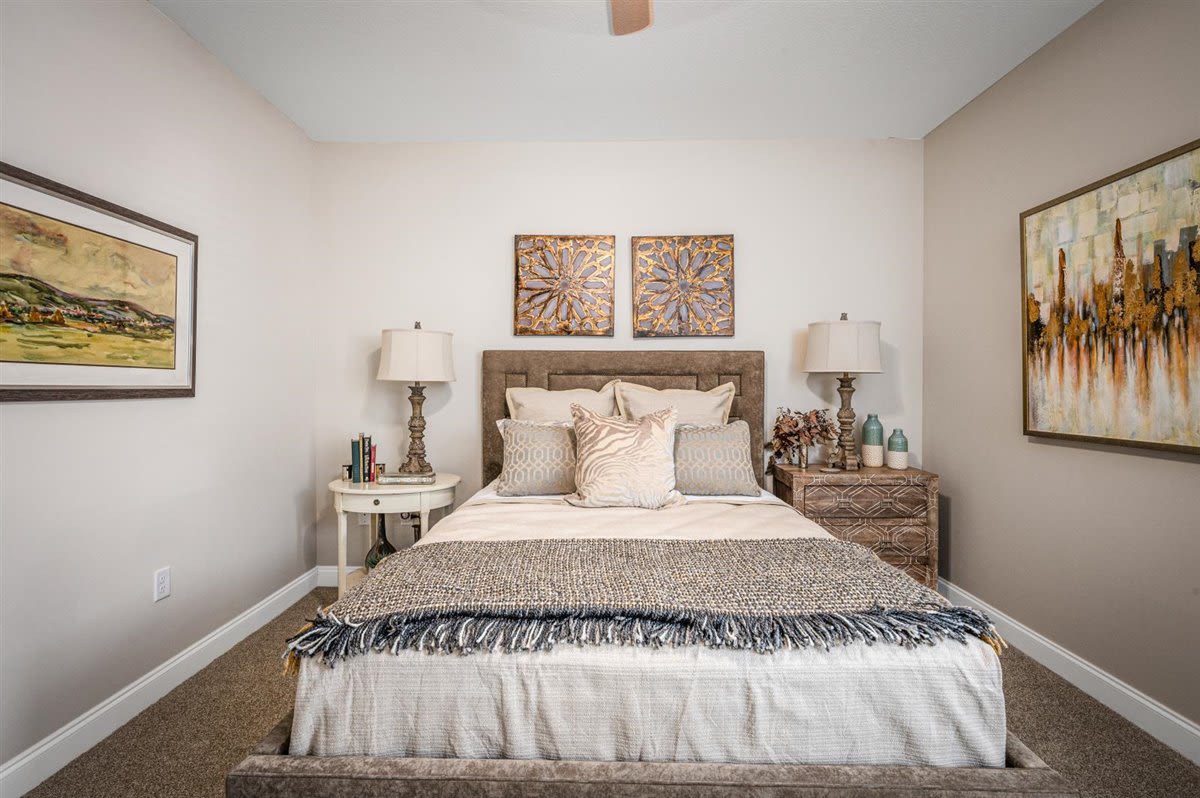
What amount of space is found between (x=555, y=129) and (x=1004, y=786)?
323 centimetres

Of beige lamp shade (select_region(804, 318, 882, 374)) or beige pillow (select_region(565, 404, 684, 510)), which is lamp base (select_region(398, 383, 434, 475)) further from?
beige lamp shade (select_region(804, 318, 882, 374))

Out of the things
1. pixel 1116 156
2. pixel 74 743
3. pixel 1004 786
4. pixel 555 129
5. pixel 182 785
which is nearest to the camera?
pixel 1004 786

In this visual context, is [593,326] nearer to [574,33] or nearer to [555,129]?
[555,129]

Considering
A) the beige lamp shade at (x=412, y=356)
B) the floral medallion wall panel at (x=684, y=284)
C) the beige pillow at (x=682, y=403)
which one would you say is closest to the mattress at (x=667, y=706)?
the beige pillow at (x=682, y=403)

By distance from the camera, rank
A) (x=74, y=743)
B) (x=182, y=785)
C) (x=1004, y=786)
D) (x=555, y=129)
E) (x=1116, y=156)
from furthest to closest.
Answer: (x=555, y=129) → (x=1116, y=156) → (x=74, y=743) → (x=182, y=785) → (x=1004, y=786)

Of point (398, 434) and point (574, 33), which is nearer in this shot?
point (574, 33)

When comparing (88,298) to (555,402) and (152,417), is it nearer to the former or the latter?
(152,417)

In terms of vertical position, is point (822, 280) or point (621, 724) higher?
point (822, 280)

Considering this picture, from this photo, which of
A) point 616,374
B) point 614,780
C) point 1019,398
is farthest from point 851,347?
point 614,780

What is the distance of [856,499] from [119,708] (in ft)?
10.4

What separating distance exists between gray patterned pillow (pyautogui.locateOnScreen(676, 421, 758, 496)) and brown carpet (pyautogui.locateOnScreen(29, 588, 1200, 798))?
128 cm

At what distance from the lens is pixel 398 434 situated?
3377 mm

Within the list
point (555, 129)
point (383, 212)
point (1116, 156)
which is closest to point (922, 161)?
point (1116, 156)

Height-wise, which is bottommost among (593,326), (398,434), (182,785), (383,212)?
(182,785)
